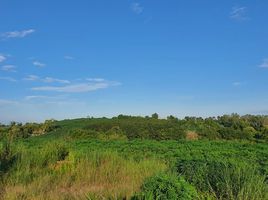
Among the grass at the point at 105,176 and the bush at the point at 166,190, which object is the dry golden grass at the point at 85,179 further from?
the bush at the point at 166,190

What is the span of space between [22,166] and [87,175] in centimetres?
201

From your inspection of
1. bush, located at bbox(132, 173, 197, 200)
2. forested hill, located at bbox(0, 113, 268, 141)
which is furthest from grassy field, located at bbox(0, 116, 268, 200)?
forested hill, located at bbox(0, 113, 268, 141)

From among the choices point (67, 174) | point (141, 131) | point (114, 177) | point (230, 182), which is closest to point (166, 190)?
point (230, 182)

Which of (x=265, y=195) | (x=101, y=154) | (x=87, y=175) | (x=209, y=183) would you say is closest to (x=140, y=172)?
(x=87, y=175)

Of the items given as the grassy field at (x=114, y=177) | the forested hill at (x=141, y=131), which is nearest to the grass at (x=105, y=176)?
the grassy field at (x=114, y=177)

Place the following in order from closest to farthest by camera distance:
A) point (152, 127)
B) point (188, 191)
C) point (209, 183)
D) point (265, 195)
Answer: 1. point (188, 191)
2. point (265, 195)
3. point (209, 183)
4. point (152, 127)

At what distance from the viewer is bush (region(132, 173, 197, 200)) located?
723 cm

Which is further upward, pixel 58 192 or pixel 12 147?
pixel 12 147

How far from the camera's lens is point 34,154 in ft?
51.0

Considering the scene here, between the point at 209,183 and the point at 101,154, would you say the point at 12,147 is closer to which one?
the point at 101,154

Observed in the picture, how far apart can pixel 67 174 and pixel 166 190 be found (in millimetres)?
6925

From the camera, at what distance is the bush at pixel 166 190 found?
23.7ft

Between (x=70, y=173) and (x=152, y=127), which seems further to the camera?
(x=152, y=127)

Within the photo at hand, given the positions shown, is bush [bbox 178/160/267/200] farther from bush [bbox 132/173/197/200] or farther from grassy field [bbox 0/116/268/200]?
bush [bbox 132/173/197/200]
